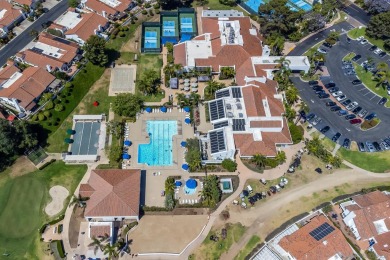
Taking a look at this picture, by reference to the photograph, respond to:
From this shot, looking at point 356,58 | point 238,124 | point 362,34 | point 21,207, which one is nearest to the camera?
point 21,207

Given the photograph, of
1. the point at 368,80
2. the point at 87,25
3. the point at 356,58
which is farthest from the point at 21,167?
the point at 356,58

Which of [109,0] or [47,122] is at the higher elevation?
[109,0]

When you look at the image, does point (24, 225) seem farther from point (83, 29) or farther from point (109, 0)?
point (109, 0)

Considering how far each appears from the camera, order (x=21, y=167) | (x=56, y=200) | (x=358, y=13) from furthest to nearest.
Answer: (x=358, y=13) < (x=21, y=167) < (x=56, y=200)

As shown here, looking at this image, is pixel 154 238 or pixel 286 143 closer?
pixel 154 238

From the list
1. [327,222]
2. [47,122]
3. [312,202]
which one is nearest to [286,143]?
[312,202]

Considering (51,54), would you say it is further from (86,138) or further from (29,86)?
(86,138)

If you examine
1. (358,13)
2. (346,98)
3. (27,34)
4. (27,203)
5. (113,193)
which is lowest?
(27,203)

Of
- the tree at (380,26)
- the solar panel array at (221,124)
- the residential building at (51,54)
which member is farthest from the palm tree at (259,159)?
the tree at (380,26)
